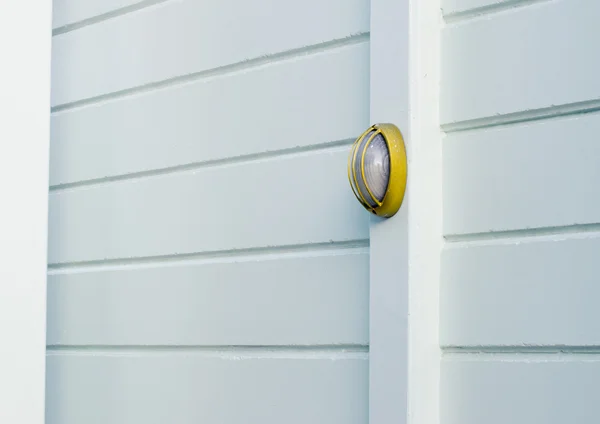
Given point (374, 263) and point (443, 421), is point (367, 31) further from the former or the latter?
point (443, 421)

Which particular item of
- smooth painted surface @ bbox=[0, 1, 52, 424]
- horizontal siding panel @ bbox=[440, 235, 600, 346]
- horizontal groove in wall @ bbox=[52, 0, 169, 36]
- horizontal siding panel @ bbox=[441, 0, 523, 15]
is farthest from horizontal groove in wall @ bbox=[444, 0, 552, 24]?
smooth painted surface @ bbox=[0, 1, 52, 424]

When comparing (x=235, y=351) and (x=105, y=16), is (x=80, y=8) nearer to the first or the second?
(x=105, y=16)

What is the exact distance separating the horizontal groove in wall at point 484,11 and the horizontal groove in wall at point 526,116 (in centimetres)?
17

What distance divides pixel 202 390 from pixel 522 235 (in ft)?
2.26

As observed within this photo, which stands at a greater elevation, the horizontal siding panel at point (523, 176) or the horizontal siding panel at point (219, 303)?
the horizontal siding panel at point (523, 176)

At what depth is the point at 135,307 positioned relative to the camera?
6.43 ft

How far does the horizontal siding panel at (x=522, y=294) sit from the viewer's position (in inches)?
54.6

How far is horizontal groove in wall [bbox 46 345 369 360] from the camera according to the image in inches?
64.2

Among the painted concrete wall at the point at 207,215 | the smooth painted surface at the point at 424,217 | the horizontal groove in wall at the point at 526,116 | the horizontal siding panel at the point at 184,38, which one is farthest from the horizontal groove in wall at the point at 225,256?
the horizontal siding panel at the point at 184,38

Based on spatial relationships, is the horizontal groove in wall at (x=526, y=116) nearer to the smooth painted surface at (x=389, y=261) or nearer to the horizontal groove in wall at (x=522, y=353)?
the smooth painted surface at (x=389, y=261)

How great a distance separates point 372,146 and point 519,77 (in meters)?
0.25

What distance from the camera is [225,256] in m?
1.84

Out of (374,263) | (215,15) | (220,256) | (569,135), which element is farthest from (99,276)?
(569,135)

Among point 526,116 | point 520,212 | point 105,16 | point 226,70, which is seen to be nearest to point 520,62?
point 526,116
